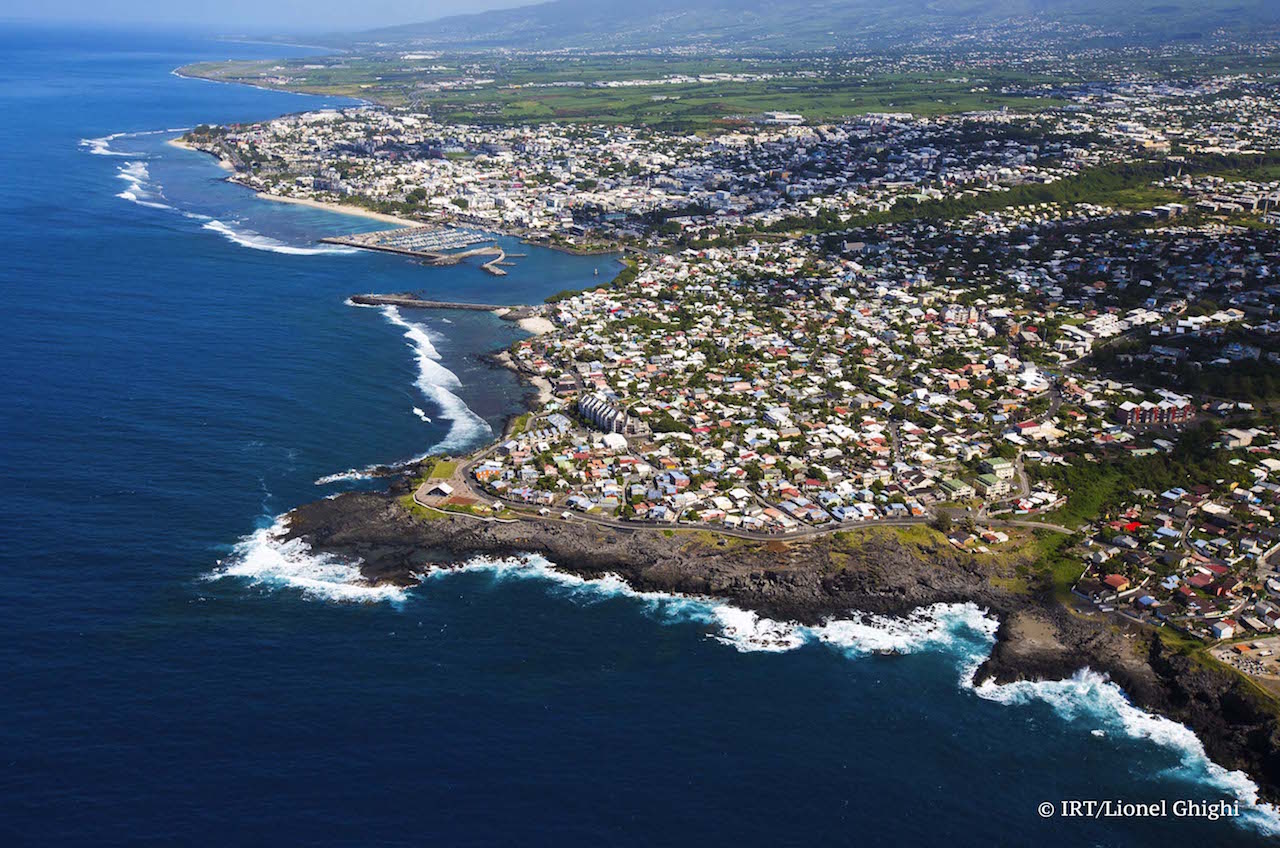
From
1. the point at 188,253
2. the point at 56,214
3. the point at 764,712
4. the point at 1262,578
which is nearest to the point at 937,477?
the point at 1262,578

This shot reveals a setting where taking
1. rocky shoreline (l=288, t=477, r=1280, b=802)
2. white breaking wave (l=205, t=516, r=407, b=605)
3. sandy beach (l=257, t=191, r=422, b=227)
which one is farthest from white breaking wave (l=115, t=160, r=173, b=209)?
rocky shoreline (l=288, t=477, r=1280, b=802)

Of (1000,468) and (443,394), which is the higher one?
(443,394)

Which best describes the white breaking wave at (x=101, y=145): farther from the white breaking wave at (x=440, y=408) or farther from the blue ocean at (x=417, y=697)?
the blue ocean at (x=417, y=697)

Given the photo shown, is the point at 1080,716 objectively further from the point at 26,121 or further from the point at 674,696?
the point at 26,121

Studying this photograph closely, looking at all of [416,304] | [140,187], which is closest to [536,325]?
[416,304]

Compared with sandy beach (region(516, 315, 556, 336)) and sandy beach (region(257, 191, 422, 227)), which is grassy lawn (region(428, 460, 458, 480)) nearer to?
sandy beach (region(516, 315, 556, 336))

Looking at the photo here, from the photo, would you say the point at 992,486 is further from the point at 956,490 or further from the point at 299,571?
the point at 299,571

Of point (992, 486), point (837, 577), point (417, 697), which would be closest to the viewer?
point (417, 697)
